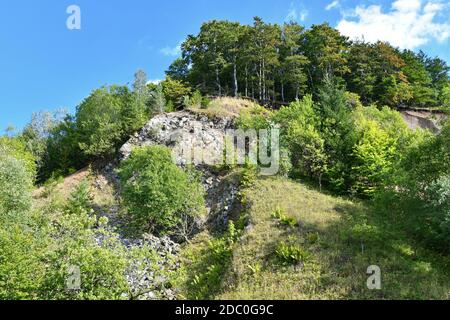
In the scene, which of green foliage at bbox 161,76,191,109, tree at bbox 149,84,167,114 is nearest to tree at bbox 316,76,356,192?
green foliage at bbox 161,76,191,109

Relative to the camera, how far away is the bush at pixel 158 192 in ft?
98.3

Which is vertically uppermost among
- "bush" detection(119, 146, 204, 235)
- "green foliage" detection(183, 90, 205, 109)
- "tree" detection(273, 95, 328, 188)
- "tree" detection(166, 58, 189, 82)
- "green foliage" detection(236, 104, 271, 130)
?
"tree" detection(166, 58, 189, 82)

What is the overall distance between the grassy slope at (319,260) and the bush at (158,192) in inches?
130

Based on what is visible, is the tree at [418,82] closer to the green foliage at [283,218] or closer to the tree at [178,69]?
the tree at [178,69]

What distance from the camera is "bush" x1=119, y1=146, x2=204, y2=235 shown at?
30.0 m

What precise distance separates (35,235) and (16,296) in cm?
720

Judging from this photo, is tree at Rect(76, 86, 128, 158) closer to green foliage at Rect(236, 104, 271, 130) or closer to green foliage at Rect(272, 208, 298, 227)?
green foliage at Rect(236, 104, 271, 130)

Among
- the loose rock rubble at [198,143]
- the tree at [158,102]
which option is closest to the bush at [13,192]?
the loose rock rubble at [198,143]

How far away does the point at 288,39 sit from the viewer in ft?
179

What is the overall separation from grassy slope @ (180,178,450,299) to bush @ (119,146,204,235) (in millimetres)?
3292

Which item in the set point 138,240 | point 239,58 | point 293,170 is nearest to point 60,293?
point 138,240

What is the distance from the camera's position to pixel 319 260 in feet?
67.4

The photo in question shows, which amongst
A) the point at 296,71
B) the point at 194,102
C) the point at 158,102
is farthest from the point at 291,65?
the point at 158,102
